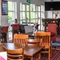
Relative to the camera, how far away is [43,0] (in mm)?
14250

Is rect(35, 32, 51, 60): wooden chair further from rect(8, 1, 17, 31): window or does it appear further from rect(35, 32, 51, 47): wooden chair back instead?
rect(8, 1, 17, 31): window

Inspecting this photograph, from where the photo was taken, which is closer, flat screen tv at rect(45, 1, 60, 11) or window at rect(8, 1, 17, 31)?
window at rect(8, 1, 17, 31)

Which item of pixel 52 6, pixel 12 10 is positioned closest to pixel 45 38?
pixel 12 10

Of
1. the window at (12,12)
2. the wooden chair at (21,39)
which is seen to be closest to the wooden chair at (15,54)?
the wooden chair at (21,39)

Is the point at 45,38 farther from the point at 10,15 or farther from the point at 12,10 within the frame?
the point at 12,10

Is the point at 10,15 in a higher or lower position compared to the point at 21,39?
higher

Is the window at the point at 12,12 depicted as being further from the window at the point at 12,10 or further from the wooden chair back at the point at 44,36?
the wooden chair back at the point at 44,36

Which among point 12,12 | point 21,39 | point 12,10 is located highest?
point 12,10

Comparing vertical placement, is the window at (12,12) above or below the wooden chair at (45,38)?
above

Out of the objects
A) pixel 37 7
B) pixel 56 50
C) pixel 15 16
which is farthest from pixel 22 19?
pixel 56 50

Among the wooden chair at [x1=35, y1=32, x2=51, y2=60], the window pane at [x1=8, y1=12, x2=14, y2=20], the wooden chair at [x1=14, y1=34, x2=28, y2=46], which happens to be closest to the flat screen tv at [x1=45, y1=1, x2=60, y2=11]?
the window pane at [x1=8, y1=12, x2=14, y2=20]

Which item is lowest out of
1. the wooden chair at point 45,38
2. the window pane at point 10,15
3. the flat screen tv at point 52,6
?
the wooden chair at point 45,38

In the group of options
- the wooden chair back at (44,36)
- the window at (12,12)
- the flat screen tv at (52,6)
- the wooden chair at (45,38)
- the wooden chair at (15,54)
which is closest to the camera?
Result: the wooden chair at (15,54)

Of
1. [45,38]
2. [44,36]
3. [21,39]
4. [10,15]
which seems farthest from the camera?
[10,15]
